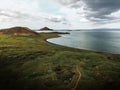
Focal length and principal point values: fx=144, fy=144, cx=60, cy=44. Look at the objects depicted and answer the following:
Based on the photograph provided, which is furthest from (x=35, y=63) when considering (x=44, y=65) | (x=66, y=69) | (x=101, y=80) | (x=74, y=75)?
(x=101, y=80)

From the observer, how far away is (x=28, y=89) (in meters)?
17.9

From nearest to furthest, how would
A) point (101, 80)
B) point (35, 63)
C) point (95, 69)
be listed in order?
point (101, 80) → point (95, 69) → point (35, 63)

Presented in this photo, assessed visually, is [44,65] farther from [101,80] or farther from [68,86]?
[101,80]

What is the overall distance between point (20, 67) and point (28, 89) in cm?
802

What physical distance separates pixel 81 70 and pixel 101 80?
163 inches

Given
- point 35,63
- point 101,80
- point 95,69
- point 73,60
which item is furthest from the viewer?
point 73,60

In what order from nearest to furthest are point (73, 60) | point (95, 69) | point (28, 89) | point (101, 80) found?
point (28, 89), point (101, 80), point (95, 69), point (73, 60)

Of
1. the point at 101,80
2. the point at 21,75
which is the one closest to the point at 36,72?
the point at 21,75

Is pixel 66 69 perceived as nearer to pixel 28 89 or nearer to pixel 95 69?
pixel 95 69

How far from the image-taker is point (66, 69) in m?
24.3

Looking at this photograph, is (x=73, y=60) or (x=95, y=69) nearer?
(x=95, y=69)

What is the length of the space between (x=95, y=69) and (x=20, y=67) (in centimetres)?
1300

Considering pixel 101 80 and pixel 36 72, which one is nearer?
pixel 101 80

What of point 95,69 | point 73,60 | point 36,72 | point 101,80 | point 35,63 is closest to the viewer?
point 101,80
